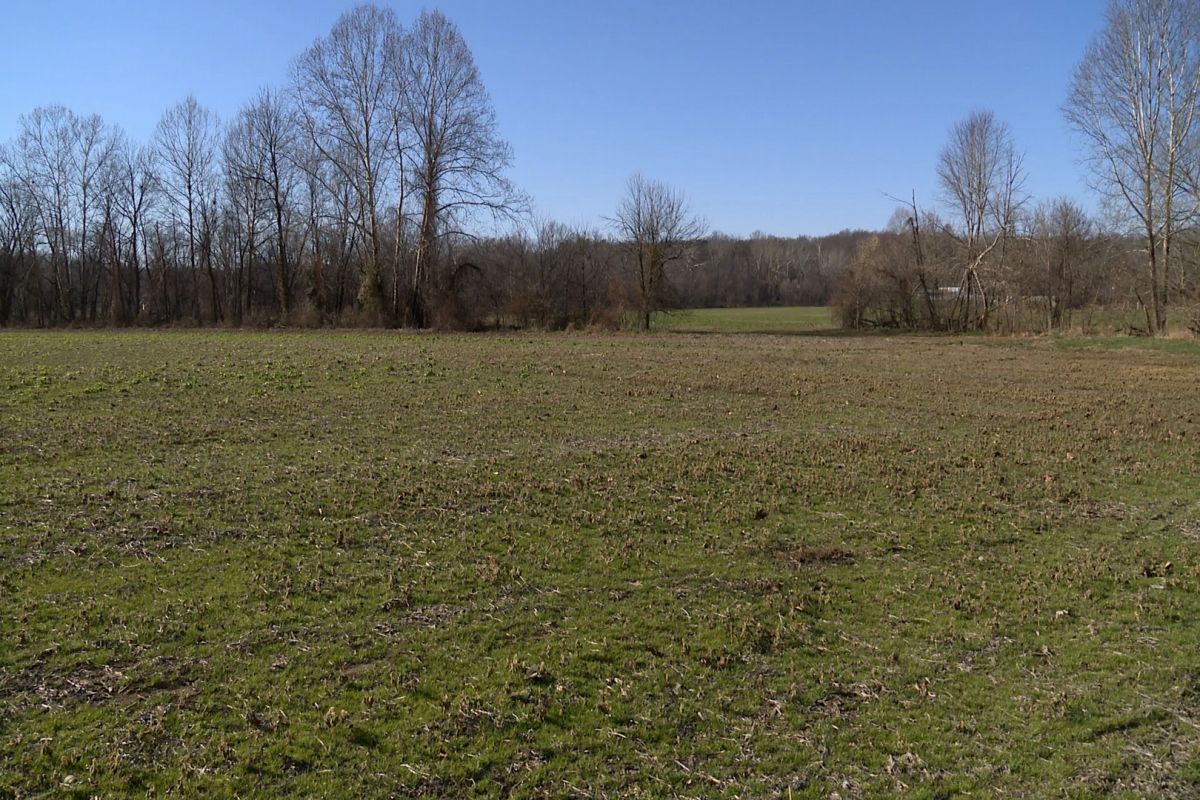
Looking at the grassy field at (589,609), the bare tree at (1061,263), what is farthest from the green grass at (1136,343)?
the grassy field at (589,609)

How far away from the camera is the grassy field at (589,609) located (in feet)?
12.0

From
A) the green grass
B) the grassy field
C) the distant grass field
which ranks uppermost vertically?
the distant grass field


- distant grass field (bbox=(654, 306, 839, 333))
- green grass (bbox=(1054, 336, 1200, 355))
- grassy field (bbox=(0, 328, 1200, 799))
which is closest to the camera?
grassy field (bbox=(0, 328, 1200, 799))

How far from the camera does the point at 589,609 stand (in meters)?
5.43

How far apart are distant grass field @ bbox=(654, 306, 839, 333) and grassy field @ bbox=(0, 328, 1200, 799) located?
118ft

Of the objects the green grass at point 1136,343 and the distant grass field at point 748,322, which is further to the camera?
the distant grass field at point 748,322

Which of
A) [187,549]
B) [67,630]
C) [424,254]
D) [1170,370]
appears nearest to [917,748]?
[67,630]

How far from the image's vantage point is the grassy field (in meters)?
3.65

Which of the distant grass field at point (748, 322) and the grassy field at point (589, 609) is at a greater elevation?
the distant grass field at point (748, 322)

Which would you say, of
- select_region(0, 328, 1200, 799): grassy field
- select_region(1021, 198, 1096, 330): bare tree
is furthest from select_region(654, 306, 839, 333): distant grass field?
select_region(0, 328, 1200, 799): grassy field

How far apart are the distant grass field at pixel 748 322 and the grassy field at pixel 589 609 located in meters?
36.0

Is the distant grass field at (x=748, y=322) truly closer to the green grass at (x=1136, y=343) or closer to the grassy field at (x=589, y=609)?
the green grass at (x=1136, y=343)

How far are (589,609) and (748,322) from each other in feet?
179

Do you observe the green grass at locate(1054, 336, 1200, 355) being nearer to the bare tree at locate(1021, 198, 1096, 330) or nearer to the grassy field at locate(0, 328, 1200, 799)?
the bare tree at locate(1021, 198, 1096, 330)
